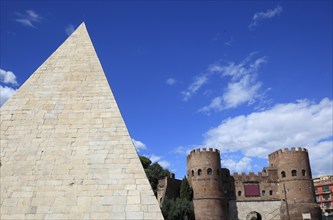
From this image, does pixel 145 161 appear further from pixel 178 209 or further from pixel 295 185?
pixel 295 185

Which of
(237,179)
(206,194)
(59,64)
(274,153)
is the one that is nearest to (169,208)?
(206,194)

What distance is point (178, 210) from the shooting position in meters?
34.1

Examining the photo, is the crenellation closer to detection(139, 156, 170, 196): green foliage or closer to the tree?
the tree

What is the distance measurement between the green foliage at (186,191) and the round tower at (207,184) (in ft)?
2.64

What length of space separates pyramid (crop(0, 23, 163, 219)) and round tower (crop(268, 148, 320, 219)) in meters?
31.5

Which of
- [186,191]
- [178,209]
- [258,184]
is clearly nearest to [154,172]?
[186,191]

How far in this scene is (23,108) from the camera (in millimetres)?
8648

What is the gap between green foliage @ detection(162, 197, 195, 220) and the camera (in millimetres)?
33866

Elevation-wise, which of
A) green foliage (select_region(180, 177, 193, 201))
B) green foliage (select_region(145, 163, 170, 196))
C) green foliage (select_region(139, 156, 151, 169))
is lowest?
green foliage (select_region(180, 177, 193, 201))

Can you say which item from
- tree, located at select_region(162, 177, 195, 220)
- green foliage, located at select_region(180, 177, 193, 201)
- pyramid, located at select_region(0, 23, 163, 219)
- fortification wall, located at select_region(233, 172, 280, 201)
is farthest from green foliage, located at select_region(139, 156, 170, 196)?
pyramid, located at select_region(0, 23, 163, 219)

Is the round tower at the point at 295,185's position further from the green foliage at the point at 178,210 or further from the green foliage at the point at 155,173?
the green foliage at the point at 155,173

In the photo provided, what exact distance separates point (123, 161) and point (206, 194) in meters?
28.7

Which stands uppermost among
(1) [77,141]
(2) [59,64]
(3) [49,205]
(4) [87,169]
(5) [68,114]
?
(2) [59,64]

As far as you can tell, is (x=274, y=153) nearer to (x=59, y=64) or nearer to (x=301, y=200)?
(x=301, y=200)
